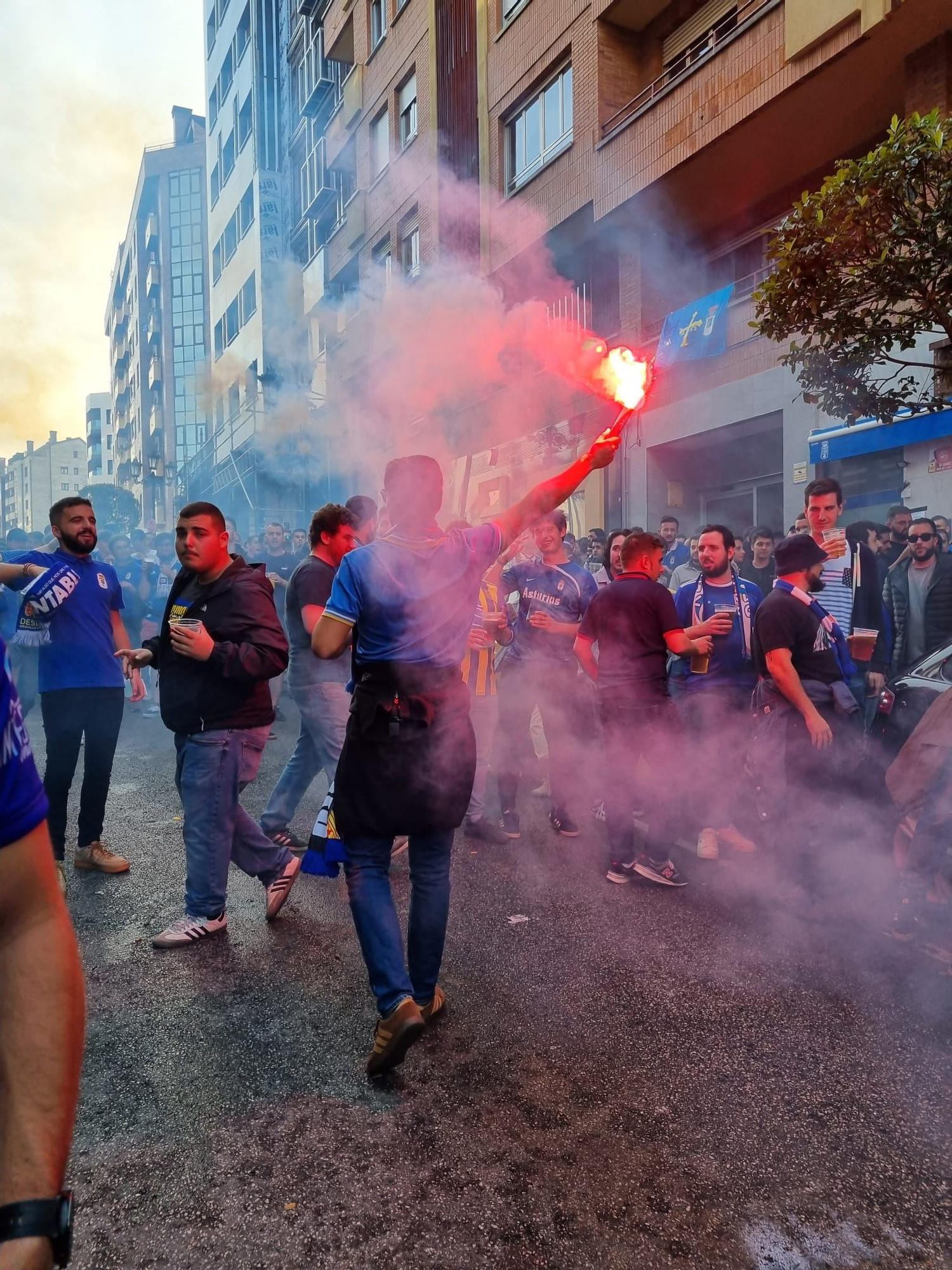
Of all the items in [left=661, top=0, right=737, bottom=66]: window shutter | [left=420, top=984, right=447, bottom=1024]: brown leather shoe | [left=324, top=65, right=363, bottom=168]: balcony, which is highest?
[left=324, top=65, right=363, bottom=168]: balcony

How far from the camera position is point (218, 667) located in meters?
3.51

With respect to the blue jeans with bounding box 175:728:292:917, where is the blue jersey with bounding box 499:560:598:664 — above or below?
above

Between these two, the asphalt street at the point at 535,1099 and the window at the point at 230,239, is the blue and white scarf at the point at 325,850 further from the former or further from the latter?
the window at the point at 230,239

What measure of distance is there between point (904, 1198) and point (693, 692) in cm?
323

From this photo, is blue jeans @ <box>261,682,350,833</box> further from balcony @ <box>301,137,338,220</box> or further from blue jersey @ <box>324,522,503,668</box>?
balcony @ <box>301,137,338,220</box>

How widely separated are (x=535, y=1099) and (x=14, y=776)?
193 cm

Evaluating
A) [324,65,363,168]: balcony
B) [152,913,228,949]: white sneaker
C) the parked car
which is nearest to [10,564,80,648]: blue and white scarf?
[152,913,228,949]: white sneaker

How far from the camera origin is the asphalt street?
1.89 metres

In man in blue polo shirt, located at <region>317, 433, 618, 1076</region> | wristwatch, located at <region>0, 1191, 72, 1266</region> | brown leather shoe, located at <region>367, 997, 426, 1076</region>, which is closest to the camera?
wristwatch, located at <region>0, 1191, 72, 1266</region>

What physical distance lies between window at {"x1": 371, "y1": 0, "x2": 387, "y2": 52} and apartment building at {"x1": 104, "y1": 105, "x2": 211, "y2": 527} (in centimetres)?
2885

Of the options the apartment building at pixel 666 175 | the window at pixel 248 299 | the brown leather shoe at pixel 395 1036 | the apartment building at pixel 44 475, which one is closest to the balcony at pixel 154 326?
the window at pixel 248 299

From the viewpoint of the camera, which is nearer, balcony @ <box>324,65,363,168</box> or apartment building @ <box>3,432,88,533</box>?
balcony @ <box>324,65,363,168</box>

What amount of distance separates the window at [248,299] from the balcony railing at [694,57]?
21919 millimetres

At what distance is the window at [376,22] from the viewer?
20.5m
